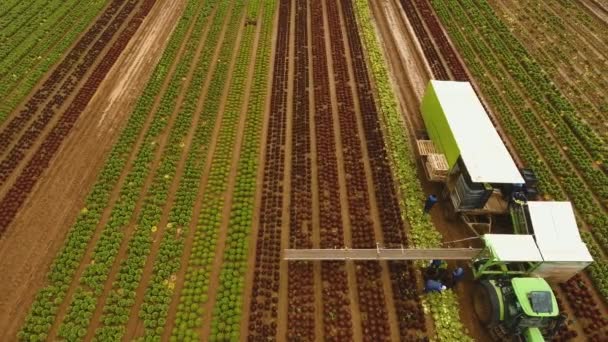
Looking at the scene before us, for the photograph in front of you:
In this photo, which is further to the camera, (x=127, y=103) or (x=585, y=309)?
(x=127, y=103)

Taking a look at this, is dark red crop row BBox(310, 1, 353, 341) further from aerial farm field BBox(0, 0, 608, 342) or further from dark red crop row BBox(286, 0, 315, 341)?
dark red crop row BBox(286, 0, 315, 341)

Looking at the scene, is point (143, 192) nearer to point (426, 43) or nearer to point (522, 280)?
point (522, 280)

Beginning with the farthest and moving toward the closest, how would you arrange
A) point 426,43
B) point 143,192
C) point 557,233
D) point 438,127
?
1. point 426,43
2. point 438,127
3. point 143,192
4. point 557,233

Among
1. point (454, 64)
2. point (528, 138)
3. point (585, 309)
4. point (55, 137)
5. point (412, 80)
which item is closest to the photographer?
point (585, 309)

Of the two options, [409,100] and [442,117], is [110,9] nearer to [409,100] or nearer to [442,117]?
[409,100]

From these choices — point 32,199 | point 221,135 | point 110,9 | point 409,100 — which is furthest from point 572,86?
point 110,9

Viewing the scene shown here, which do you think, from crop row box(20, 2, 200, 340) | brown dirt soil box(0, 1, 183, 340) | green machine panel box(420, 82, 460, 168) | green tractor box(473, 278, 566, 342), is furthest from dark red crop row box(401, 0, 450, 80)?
brown dirt soil box(0, 1, 183, 340)

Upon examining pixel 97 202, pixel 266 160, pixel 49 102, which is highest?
pixel 49 102

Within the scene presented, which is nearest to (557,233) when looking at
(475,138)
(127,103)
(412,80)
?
(475,138)
